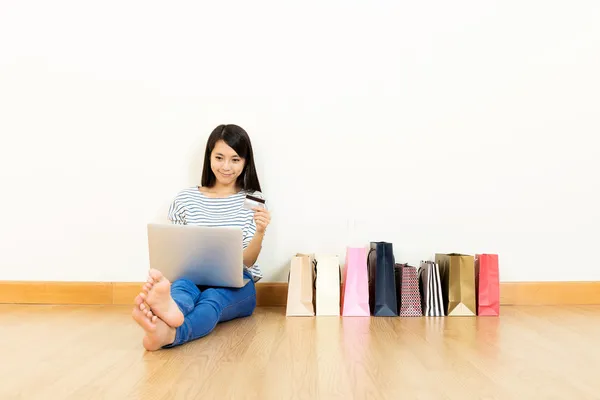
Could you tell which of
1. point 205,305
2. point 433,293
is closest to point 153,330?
A: point 205,305

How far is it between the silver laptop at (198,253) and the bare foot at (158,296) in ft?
1.23

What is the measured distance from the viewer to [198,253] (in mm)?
2051

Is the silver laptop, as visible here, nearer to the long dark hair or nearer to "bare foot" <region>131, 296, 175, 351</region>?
"bare foot" <region>131, 296, 175, 351</region>

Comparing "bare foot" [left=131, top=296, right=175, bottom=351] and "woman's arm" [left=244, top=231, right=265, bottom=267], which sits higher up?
"woman's arm" [left=244, top=231, right=265, bottom=267]

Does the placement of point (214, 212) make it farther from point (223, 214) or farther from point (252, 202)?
point (252, 202)

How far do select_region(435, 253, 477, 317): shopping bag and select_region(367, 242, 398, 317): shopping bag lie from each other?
22 centimetres

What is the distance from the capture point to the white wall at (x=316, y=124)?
2660 millimetres

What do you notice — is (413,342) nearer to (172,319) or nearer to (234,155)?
(172,319)

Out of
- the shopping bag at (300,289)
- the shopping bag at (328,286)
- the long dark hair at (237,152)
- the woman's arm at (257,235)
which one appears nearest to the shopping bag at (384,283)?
the shopping bag at (328,286)

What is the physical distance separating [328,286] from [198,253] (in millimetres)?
618

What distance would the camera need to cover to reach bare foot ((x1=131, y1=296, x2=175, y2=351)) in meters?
1.62

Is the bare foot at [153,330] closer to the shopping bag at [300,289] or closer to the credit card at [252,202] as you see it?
the credit card at [252,202]

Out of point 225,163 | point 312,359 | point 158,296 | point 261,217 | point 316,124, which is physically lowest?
point 312,359

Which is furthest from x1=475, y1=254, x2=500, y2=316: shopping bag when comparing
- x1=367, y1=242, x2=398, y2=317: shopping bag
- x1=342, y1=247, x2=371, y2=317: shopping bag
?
x1=342, y1=247, x2=371, y2=317: shopping bag
